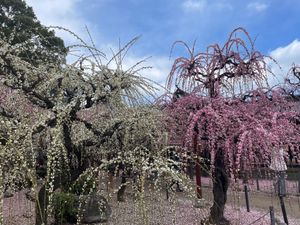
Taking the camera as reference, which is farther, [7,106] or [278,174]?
[278,174]

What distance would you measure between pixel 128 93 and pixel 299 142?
2074mm

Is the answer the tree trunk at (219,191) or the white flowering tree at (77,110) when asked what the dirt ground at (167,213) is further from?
the white flowering tree at (77,110)

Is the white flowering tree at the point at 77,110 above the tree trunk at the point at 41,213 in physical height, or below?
above

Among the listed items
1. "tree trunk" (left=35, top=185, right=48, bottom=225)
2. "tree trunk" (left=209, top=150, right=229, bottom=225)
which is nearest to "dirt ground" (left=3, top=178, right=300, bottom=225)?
"tree trunk" (left=209, top=150, right=229, bottom=225)

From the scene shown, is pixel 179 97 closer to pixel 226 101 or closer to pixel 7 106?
pixel 226 101

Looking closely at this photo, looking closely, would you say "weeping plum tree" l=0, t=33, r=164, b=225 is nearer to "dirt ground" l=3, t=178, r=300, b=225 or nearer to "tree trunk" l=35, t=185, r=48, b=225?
"tree trunk" l=35, t=185, r=48, b=225

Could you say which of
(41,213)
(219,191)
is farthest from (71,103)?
(219,191)

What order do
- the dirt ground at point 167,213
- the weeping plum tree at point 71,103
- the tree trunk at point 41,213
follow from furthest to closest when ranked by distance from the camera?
the dirt ground at point 167,213, the weeping plum tree at point 71,103, the tree trunk at point 41,213

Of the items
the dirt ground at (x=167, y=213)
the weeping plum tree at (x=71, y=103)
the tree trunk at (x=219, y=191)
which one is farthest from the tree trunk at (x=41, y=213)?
the tree trunk at (x=219, y=191)

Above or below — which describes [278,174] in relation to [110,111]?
below

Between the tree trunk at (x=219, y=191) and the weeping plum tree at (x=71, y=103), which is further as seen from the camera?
the tree trunk at (x=219, y=191)

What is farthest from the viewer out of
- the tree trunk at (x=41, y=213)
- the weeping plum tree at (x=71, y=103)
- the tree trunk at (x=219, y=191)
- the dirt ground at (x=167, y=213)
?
the dirt ground at (x=167, y=213)

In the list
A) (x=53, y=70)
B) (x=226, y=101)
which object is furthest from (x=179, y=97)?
(x=53, y=70)

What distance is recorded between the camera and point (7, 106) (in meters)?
3.88
